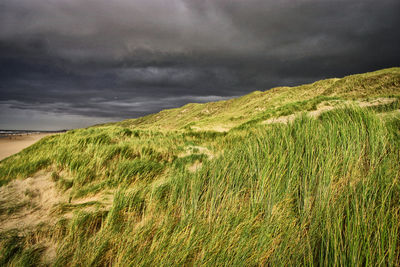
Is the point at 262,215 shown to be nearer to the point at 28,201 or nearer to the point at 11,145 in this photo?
the point at 28,201

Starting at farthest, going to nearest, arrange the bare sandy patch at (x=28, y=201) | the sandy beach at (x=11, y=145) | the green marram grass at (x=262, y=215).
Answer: the sandy beach at (x=11, y=145) < the bare sandy patch at (x=28, y=201) < the green marram grass at (x=262, y=215)

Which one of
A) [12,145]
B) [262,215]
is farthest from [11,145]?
[262,215]

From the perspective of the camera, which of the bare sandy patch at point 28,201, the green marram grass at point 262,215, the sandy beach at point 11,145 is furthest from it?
the sandy beach at point 11,145

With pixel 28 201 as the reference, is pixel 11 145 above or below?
above

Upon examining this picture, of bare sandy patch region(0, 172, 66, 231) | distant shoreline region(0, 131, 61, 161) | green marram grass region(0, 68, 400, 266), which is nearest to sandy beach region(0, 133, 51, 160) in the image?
distant shoreline region(0, 131, 61, 161)

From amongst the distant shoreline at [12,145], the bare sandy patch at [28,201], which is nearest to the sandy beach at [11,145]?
the distant shoreline at [12,145]

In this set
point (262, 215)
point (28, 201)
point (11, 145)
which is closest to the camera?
point (262, 215)

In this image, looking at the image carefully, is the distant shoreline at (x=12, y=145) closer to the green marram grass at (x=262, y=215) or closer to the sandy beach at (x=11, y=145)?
the sandy beach at (x=11, y=145)

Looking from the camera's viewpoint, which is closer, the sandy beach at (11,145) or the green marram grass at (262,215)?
the green marram grass at (262,215)

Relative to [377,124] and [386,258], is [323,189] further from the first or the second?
[377,124]

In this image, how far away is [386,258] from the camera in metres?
0.88

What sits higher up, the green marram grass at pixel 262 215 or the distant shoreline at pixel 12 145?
the distant shoreline at pixel 12 145

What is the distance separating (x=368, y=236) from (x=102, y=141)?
5.59 metres

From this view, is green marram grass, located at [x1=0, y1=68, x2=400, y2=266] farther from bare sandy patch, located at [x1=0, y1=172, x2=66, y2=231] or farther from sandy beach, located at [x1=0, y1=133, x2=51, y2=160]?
sandy beach, located at [x1=0, y1=133, x2=51, y2=160]
